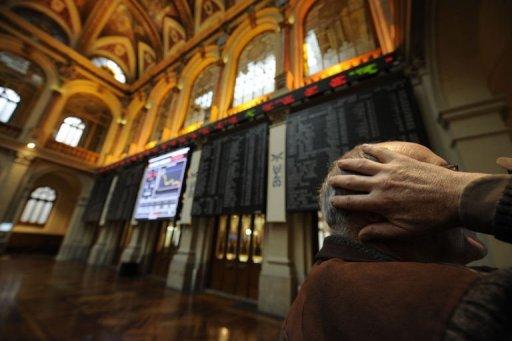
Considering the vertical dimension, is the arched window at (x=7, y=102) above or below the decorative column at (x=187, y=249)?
above

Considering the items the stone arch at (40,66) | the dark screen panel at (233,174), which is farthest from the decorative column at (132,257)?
the stone arch at (40,66)

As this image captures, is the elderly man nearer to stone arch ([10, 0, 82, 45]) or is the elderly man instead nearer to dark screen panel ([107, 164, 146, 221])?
dark screen panel ([107, 164, 146, 221])

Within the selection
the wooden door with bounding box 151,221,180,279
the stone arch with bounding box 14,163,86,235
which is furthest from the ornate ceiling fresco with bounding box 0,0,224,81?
the wooden door with bounding box 151,221,180,279

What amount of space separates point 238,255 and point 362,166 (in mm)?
5008

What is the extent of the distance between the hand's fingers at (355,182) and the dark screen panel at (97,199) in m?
10.9

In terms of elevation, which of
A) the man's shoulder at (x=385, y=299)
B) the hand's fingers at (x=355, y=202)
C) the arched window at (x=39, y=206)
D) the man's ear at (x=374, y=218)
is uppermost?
the arched window at (x=39, y=206)

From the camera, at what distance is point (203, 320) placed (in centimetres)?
325

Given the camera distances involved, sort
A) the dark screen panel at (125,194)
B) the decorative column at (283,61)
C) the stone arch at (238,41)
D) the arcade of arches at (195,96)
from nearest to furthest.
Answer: the arcade of arches at (195,96) → the decorative column at (283,61) → the stone arch at (238,41) → the dark screen panel at (125,194)

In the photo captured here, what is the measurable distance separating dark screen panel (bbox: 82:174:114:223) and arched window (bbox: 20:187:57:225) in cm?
368

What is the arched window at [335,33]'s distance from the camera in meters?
5.04

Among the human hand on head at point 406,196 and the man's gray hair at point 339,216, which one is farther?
the man's gray hair at point 339,216

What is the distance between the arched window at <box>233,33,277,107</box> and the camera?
6402 millimetres

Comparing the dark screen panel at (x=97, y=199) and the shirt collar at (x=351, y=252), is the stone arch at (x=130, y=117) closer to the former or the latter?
the dark screen panel at (x=97, y=199)

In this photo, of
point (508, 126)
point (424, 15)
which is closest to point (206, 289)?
point (508, 126)
